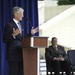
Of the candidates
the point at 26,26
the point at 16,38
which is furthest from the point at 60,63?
the point at 16,38

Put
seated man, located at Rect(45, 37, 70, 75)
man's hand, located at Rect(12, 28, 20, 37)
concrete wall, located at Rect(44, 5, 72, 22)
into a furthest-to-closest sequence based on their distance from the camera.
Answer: concrete wall, located at Rect(44, 5, 72, 22) → seated man, located at Rect(45, 37, 70, 75) → man's hand, located at Rect(12, 28, 20, 37)

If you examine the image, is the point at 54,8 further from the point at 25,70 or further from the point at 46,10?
the point at 25,70

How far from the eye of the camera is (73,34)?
1127 cm

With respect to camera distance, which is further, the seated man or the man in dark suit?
the seated man

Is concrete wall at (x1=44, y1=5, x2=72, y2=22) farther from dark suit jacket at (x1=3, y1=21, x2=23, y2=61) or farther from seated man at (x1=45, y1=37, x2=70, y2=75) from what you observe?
dark suit jacket at (x1=3, y1=21, x2=23, y2=61)

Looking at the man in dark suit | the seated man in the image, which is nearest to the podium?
the man in dark suit

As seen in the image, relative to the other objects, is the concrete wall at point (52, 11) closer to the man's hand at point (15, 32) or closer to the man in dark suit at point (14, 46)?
the man in dark suit at point (14, 46)

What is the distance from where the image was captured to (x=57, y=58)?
6898mm

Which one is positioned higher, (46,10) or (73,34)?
(46,10)

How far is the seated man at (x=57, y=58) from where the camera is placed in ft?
22.6

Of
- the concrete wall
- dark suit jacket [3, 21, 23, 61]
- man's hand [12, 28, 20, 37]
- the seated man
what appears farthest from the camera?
the concrete wall

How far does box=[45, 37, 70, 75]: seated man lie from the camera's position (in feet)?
22.6

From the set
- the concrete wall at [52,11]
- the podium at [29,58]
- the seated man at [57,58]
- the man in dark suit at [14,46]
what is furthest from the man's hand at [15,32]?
the concrete wall at [52,11]

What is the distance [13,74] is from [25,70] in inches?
7.6
